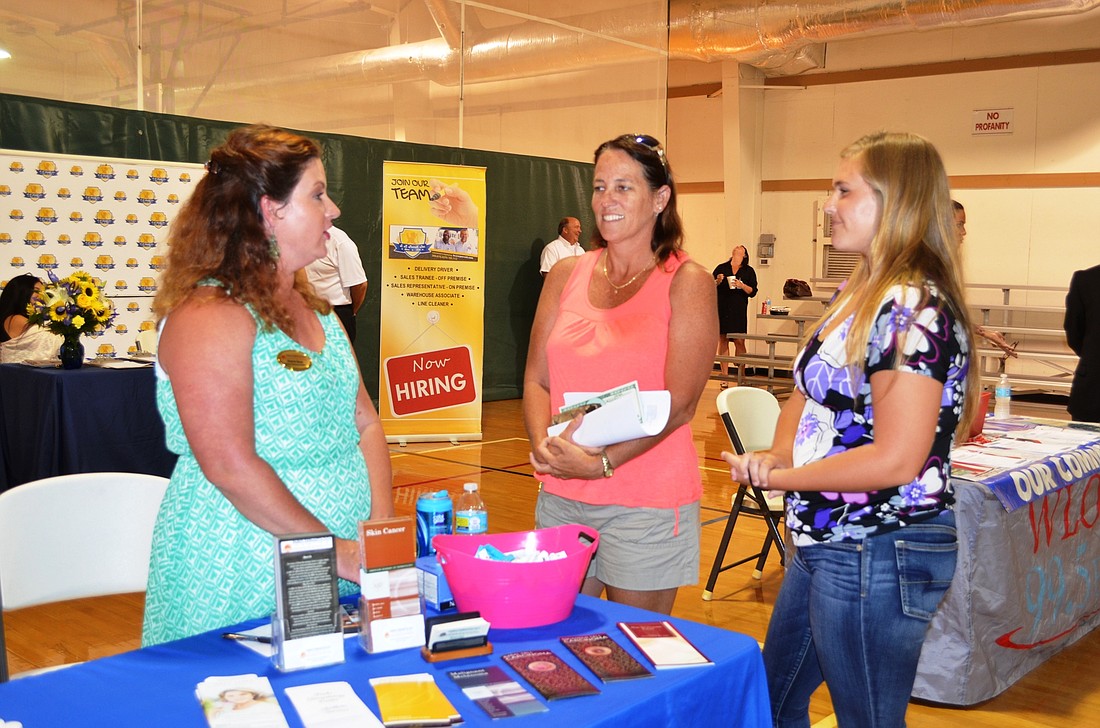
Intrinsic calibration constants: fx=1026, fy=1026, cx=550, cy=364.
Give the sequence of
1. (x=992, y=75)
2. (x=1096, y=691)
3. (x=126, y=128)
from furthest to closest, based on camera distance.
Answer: (x=992, y=75) < (x=126, y=128) < (x=1096, y=691)

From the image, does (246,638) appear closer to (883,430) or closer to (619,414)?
(619,414)

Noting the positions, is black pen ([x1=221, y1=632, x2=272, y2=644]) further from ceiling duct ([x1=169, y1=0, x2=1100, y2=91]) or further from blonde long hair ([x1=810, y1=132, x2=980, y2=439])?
ceiling duct ([x1=169, y1=0, x2=1100, y2=91])

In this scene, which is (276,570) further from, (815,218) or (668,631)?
(815,218)

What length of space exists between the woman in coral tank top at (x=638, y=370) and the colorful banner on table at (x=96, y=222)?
433 cm

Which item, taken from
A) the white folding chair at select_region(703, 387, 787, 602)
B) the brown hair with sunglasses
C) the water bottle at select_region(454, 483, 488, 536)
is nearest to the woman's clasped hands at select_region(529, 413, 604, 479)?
the water bottle at select_region(454, 483, 488, 536)

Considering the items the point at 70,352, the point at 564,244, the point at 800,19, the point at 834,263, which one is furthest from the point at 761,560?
the point at 834,263

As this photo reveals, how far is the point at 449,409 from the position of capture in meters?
7.89

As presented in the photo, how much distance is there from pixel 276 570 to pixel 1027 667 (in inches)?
120

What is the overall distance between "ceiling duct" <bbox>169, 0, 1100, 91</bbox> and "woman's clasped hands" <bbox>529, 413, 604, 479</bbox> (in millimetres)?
6457

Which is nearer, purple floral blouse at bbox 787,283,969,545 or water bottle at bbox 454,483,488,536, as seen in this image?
purple floral blouse at bbox 787,283,969,545

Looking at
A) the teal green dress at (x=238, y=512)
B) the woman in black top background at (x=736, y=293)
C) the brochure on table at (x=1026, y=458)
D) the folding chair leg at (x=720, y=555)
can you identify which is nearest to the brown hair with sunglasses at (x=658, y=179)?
the teal green dress at (x=238, y=512)

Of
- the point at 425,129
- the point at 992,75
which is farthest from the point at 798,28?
the point at 425,129

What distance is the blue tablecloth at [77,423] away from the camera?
177 inches

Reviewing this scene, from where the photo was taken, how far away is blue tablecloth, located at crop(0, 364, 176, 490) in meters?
4.48
